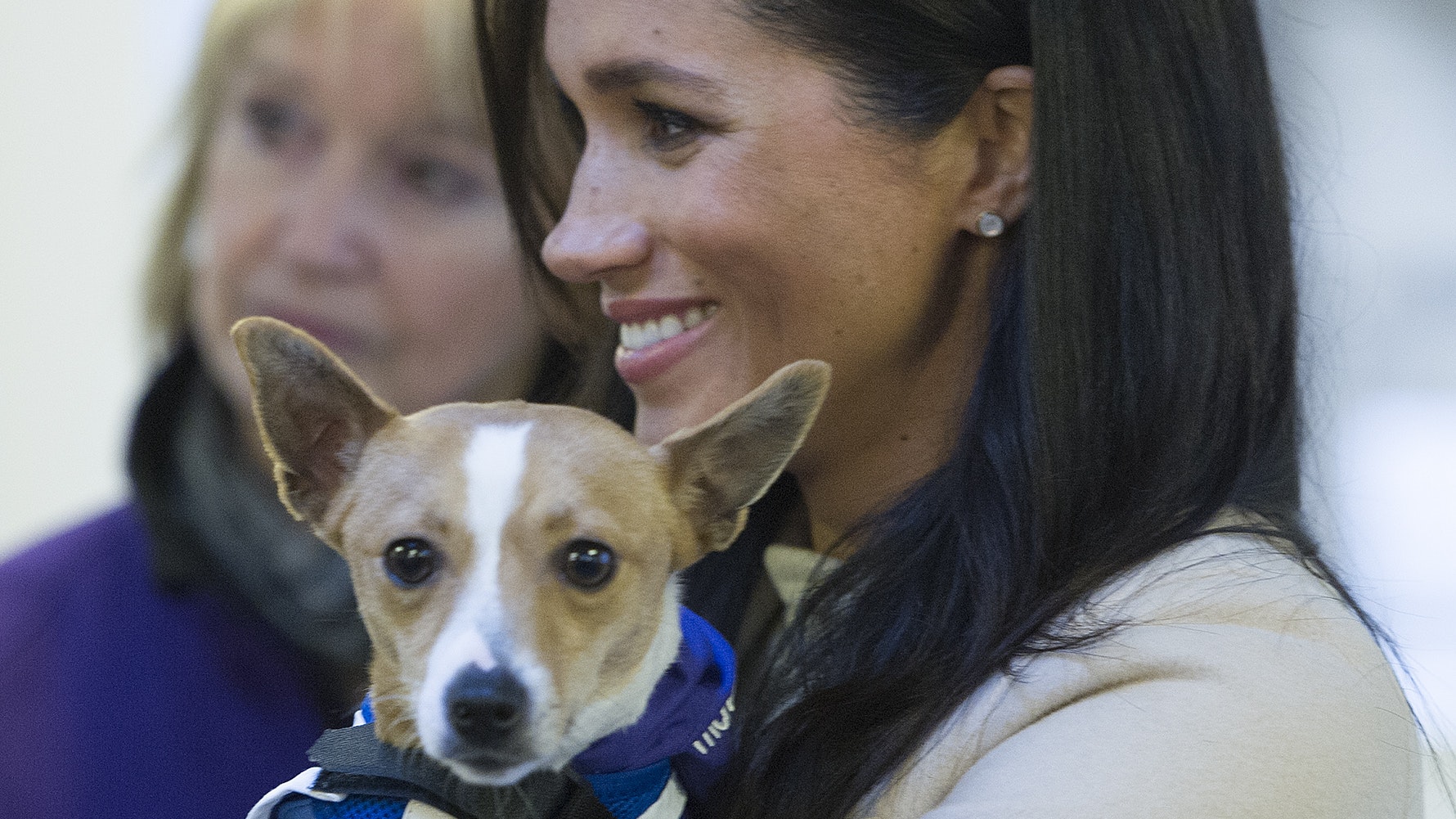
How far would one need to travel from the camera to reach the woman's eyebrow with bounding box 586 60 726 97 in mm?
1421

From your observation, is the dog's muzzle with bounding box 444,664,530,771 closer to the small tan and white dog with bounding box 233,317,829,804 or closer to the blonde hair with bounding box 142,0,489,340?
the small tan and white dog with bounding box 233,317,829,804

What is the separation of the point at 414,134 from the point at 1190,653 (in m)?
1.38

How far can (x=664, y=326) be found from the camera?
148 centimetres

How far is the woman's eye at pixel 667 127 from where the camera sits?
4.78 feet

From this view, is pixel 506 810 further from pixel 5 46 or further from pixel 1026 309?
pixel 5 46

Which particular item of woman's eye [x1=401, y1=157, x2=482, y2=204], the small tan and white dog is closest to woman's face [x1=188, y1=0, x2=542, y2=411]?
woman's eye [x1=401, y1=157, x2=482, y2=204]

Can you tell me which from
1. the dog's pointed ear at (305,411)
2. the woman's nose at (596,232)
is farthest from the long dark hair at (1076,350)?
the dog's pointed ear at (305,411)

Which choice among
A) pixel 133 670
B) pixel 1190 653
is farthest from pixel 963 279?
pixel 133 670

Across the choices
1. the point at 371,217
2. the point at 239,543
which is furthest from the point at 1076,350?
the point at 239,543

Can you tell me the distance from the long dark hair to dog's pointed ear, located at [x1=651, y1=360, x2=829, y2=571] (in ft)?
0.80

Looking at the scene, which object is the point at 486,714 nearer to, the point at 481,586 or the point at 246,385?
the point at 481,586

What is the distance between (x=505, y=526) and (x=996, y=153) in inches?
30.9

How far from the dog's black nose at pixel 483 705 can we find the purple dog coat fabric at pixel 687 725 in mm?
118

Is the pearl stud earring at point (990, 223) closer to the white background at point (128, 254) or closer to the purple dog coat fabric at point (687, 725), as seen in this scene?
the purple dog coat fabric at point (687, 725)
